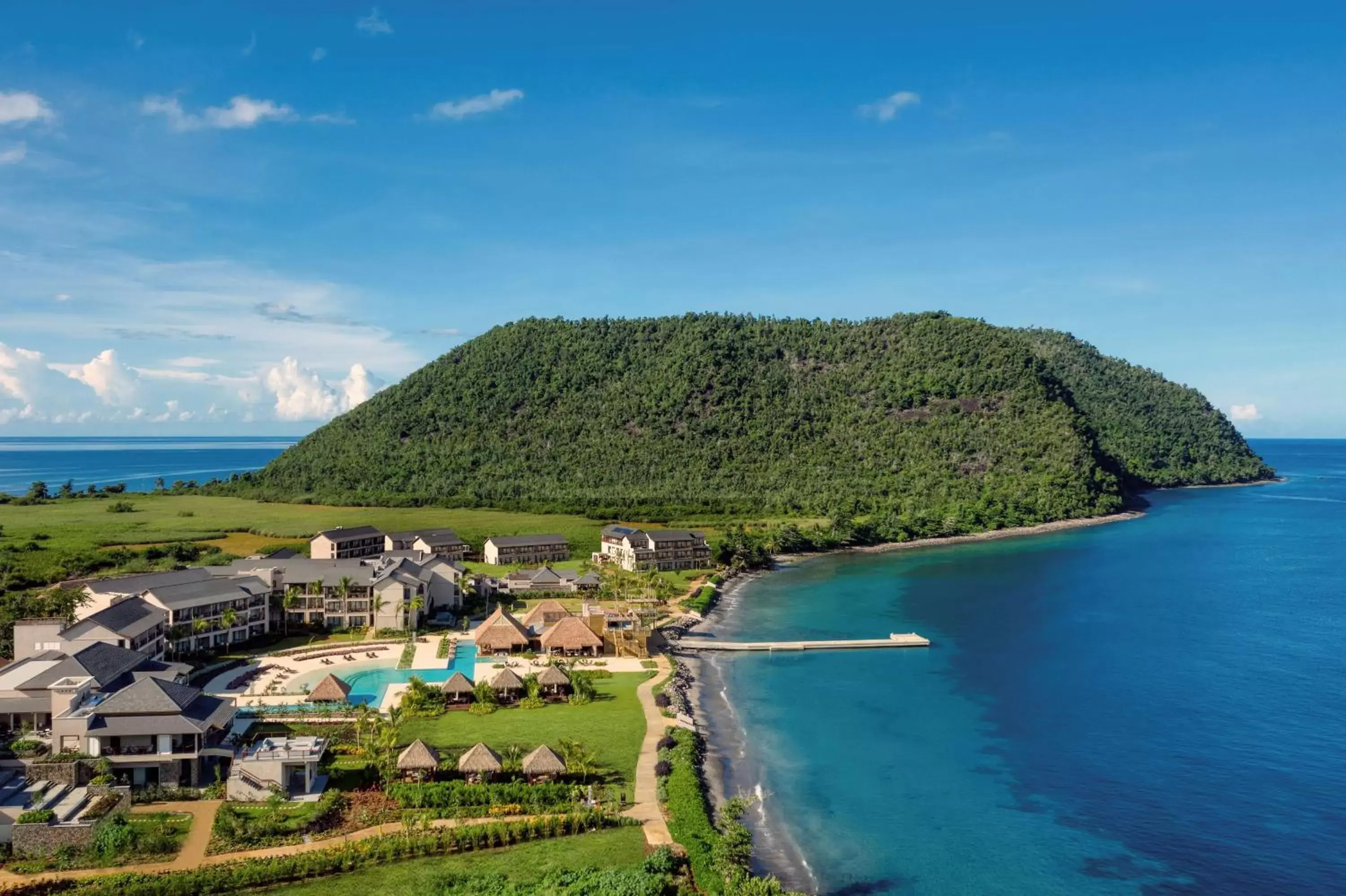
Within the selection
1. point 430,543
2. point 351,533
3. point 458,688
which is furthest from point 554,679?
point 351,533

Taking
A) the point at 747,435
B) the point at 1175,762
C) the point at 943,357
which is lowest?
the point at 1175,762

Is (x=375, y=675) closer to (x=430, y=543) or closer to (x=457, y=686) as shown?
(x=457, y=686)

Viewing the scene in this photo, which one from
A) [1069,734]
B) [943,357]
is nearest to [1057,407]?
[943,357]

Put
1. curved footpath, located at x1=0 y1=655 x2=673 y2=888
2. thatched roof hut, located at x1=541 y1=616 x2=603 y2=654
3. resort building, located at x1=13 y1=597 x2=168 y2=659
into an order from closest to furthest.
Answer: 1. curved footpath, located at x1=0 y1=655 x2=673 y2=888
2. resort building, located at x1=13 y1=597 x2=168 y2=659
3. thatched roof hut, located at x1=541 y1=616 x2=603 y2=654

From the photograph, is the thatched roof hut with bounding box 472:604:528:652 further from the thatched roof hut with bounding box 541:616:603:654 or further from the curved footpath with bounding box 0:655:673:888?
the curved footpath with bounding box 0:655:673:888

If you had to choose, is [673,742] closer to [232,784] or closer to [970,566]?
[232,784]

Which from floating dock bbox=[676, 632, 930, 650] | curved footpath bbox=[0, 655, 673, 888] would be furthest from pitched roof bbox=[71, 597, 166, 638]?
floating dock bbox=[676, 632, 930, 650]

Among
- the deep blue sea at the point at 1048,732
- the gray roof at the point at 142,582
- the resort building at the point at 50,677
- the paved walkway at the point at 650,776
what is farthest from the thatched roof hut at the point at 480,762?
the gray roof at the point at 142,582
